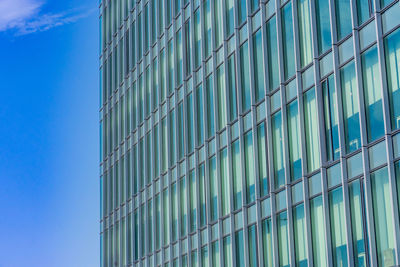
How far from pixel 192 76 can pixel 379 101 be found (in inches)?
686

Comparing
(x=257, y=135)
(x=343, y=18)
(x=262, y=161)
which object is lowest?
(x=262, y=161)

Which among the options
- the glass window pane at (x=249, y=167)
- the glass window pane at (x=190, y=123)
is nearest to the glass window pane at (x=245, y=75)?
the glass window pane at (x=249, y=167)

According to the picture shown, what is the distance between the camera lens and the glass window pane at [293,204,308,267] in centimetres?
3100

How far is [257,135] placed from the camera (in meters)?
35.3

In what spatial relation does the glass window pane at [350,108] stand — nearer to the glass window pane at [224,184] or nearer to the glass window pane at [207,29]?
the glass window pane at [224,184]

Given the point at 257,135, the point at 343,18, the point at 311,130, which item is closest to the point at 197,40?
the point at 257,135

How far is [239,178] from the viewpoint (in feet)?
121

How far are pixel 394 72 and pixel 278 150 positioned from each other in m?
7.74

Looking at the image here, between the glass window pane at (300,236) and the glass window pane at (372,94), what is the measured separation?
195 inches

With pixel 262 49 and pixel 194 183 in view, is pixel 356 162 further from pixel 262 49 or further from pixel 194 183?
pixel 194 183

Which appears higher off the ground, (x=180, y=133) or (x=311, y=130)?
(x=180, y=133)

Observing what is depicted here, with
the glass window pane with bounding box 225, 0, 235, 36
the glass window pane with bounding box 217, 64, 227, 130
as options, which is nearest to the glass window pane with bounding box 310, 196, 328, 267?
the glass window pane with bounding box 217, 64, 227, 130

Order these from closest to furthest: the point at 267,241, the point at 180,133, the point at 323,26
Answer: the point at 323,26 < the point at 267,241 < the point at 180,133

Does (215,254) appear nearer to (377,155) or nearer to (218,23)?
(218,23)
